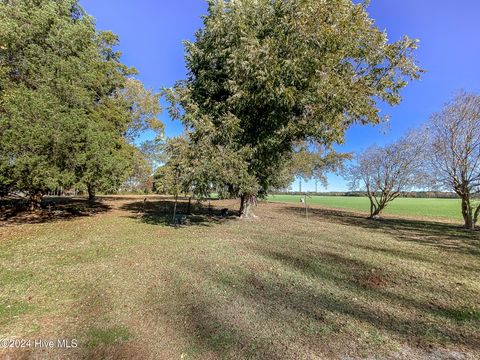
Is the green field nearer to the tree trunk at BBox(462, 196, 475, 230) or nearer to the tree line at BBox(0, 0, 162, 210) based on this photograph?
the tree trunk at BBox(462, 196, 475, 230)

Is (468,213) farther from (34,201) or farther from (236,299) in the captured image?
Answer: (34,201)

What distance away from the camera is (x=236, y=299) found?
491cm

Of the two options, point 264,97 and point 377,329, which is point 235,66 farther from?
point 377,329

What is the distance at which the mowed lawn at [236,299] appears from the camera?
3.50m

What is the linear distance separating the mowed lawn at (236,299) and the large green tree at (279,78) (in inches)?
205

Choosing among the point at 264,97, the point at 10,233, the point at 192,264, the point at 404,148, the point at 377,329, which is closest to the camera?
the point at 377,329

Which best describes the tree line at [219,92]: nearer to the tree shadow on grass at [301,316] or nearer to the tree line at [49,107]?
the tree line at [49,107]

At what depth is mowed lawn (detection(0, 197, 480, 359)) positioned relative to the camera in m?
3.50

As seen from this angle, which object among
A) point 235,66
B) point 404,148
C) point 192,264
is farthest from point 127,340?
point 404,148

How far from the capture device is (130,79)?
82.3ft

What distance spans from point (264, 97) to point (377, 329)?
363 inches

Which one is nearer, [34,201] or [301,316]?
[301,316]

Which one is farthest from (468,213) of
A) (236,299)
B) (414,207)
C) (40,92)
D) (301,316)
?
(40,92)

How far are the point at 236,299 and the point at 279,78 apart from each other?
8654 mm
